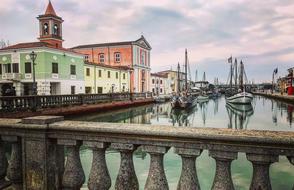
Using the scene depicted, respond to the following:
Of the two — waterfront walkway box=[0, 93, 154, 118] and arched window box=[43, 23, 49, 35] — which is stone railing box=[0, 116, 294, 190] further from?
arched window box=[43, 23, 49, 35]

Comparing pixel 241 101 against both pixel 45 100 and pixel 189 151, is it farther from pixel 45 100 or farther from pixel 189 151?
pixel 189 151

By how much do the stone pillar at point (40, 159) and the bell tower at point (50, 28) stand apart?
35183mm

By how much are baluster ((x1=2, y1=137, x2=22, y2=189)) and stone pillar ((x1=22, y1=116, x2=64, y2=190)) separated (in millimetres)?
111

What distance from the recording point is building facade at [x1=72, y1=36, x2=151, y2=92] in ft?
170

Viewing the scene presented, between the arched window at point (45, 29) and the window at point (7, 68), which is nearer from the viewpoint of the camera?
the window at point (7, 68)

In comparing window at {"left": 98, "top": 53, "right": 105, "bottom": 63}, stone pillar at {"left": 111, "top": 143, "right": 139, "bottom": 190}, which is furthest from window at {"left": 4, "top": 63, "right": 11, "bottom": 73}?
stone pillar at {"left": 111, "top": 143, "right": 139, "bottom": 190}

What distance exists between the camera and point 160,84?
73.4 m

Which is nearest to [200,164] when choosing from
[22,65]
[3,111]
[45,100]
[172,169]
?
[172,169]

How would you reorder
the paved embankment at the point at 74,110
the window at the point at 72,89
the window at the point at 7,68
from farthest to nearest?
1. the window at the point at 72,89
2. the window at the point at 7,68
3. the paved embankment at the point at 74,110

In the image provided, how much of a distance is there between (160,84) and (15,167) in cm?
7108

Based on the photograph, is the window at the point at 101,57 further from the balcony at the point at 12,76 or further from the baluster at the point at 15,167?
the baluster at the point at 15,167

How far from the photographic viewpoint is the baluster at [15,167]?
8.76 ft

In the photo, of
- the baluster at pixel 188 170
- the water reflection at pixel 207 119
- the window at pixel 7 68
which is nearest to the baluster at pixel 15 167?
the baluster at pixel 188 170

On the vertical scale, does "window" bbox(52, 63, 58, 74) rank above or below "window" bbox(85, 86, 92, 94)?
above
